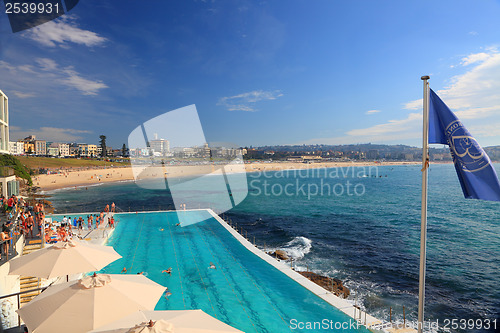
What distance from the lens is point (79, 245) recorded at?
7.00 meters

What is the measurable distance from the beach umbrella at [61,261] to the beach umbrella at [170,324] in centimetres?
308

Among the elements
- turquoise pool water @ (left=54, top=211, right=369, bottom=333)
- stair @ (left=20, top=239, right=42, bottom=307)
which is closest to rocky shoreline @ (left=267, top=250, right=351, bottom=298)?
turquoise pool water @ (left=54, top=211, right=369, bottom=333)

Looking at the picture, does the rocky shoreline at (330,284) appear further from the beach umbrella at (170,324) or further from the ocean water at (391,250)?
the beach umbrella at (170,324)

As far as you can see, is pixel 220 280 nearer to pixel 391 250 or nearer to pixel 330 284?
pixel 330 284

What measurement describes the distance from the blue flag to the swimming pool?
6.01 m

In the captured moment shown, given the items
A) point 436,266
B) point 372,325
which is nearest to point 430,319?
point 372,325

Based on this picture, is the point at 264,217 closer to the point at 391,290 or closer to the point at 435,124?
the point at 391,290

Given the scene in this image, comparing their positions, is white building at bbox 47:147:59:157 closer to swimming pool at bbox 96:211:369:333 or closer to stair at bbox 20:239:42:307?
swimming pool at bbox 96:211:369:333

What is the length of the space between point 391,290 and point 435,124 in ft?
39.5

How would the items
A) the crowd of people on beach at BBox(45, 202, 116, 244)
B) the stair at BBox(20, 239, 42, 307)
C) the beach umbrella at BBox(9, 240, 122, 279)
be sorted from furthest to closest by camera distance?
the crowd of people on beach at BBox(45, 202, 116, 244) < the stair at BBox(20, 239, 42, 307) < the beach umbrella at BBox(9, 240, 122, 279)

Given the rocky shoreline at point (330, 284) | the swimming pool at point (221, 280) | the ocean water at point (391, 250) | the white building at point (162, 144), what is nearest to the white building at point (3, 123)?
the ocean water at point (391, 250)

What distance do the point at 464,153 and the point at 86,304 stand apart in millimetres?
6678

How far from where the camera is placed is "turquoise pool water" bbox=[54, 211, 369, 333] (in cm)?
904

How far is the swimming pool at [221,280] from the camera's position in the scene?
29.5 ft
